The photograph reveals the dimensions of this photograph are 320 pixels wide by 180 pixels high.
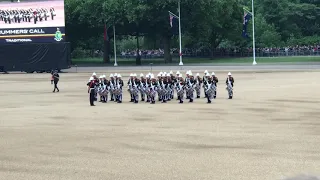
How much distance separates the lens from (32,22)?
6756 cm

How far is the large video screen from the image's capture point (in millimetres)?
66938

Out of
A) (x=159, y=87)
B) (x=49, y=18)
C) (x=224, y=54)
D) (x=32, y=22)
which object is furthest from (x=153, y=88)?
(x=224, y=54)

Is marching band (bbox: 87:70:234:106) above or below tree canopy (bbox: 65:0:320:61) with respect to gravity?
below

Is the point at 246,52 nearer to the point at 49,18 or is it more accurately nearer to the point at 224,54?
the point at 224,54

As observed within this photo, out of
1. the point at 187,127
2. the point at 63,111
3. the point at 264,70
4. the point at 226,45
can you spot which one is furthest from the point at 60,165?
the point at 226,45

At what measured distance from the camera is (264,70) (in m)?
59.8

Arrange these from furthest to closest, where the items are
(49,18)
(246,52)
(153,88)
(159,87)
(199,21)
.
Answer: (246,52) < (199,21) < (49,18) < (159,87) < (153,88)

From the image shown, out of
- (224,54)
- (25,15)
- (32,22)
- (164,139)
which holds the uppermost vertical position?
(25,15)

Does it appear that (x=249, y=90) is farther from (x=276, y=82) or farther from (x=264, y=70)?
(x=264, y=70)

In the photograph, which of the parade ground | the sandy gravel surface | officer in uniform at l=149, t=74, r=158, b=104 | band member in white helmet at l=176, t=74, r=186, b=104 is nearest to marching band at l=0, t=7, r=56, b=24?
the sandy gravel surface

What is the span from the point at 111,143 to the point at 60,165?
3.48 m

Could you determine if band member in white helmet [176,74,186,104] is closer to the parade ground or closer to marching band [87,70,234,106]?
marching band [87,70,234,106]

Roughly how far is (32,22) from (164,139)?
5045 centimetres

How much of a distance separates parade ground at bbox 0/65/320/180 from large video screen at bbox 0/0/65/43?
→ 104ft
